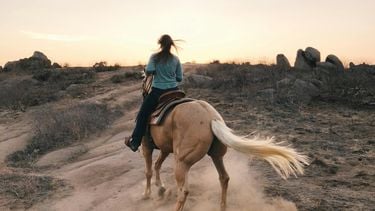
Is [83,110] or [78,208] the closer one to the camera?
[78,208]

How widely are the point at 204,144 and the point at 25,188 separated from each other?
461 cm

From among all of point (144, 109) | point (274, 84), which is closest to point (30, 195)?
point (144, 109)

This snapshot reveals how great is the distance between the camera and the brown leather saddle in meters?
7.28

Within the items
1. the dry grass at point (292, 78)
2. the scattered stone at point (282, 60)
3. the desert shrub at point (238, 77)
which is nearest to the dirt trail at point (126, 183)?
the dry grass at point (292, 78)

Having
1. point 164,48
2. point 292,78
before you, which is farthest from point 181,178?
point 292,78

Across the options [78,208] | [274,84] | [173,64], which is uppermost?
[173,64]

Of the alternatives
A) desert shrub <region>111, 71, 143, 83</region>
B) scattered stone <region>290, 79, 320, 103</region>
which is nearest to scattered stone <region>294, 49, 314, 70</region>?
scattered stone <region>290, 79, 320, 103</region>

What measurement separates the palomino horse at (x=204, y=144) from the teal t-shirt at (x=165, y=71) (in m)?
0.68

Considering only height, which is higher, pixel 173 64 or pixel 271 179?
pixel 173 64

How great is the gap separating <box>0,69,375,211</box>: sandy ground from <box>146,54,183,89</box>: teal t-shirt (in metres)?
1.93

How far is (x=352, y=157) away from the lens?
31.3 feet

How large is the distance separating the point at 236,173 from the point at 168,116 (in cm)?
236

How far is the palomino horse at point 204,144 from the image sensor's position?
624 cm

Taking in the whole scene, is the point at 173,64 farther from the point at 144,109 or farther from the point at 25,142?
the point at 25,142
